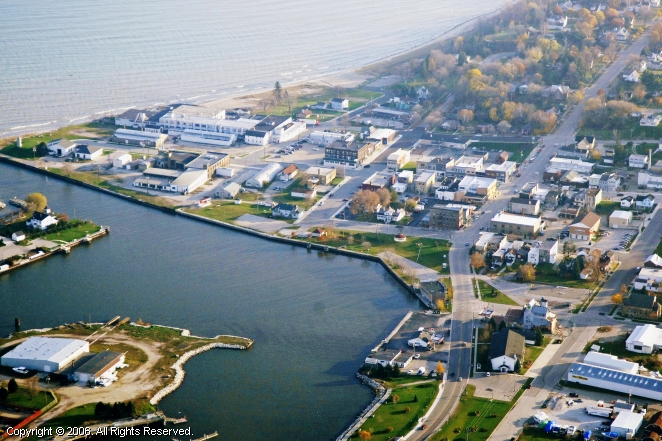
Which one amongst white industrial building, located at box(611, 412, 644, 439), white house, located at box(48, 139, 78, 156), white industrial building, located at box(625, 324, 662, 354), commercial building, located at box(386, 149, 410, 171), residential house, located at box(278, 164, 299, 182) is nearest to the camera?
white industrial building, located at box(611, 412, 644, 439)

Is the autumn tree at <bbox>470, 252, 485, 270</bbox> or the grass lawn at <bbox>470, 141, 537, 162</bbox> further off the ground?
the grass lawn at <bbox>470, 141, 537, 162</bbox>

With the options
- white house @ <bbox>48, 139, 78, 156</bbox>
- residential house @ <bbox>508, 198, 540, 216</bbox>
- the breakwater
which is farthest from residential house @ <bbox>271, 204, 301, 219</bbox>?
white house @ <bbox>48, 139, 78, 156</bbox>

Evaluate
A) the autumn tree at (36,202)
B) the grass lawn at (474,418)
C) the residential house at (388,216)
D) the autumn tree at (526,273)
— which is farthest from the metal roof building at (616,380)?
the autumn tree at (36,202)

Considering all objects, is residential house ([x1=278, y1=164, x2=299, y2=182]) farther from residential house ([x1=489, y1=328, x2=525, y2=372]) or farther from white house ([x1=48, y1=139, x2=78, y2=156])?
residential house ([x1=489, y1=328, x2=525, y2=372])

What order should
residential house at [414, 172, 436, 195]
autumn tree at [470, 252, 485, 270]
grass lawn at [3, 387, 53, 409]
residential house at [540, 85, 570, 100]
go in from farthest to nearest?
1. residential house at [540, 85, 570, 100]
2. residential house at [414, 172, 436, 195]
3. autumn tree at [470, 252, 485, 270]
4. grass lawn at [3, 387, 53, 409]

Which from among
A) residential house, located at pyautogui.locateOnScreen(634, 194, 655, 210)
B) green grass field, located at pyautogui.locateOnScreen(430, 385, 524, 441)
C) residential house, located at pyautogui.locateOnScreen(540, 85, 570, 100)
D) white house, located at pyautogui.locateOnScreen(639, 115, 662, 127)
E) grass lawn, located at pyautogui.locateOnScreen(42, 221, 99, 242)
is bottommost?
green grass field, located at pyautogui.locateOnScreen(430, 385, 524, 441)

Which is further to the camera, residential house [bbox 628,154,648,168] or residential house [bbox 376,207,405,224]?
residential house [bbox 628,154,648,168]
